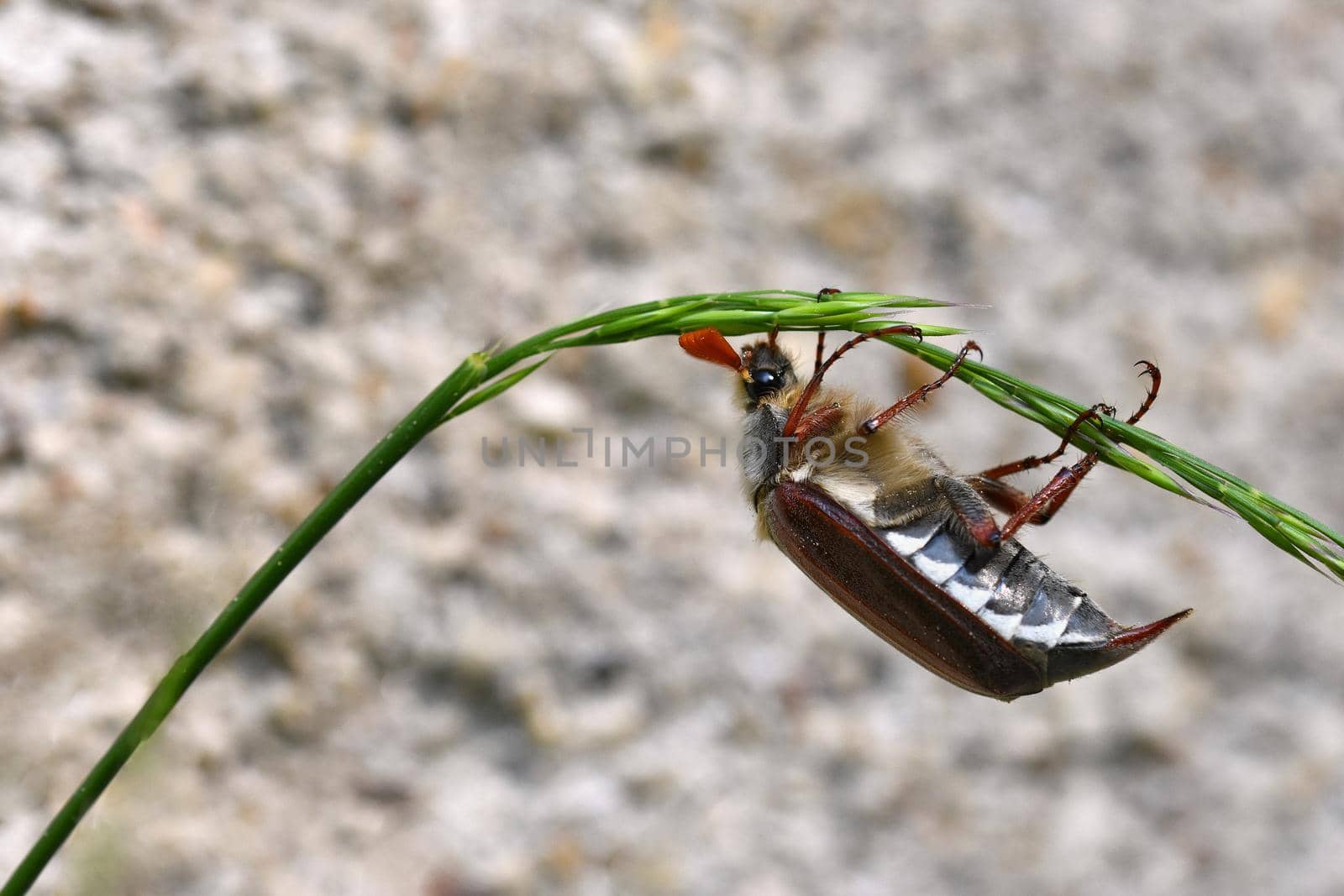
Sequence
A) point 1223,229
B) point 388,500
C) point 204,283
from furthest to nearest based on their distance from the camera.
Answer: point 1223,229, point 388,500, point 204,283

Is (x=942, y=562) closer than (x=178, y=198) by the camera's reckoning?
Yes

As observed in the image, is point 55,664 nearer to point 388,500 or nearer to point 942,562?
point 388,500

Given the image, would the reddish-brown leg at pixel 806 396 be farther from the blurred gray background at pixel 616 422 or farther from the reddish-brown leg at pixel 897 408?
the blurred gray background at pixel 616 422

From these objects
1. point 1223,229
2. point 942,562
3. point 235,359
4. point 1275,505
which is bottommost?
point 1275,505

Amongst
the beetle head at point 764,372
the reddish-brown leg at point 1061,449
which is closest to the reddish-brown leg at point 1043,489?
the reddish-brown leg at point 1061,449

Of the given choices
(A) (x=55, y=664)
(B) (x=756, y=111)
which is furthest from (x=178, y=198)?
(B) (x=756, y=111)

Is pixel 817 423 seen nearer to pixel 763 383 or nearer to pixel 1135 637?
pixel 763 383

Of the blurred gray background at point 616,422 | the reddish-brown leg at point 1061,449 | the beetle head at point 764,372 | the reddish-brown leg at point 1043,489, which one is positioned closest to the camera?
the reddish-brown leg at point 1061,449
